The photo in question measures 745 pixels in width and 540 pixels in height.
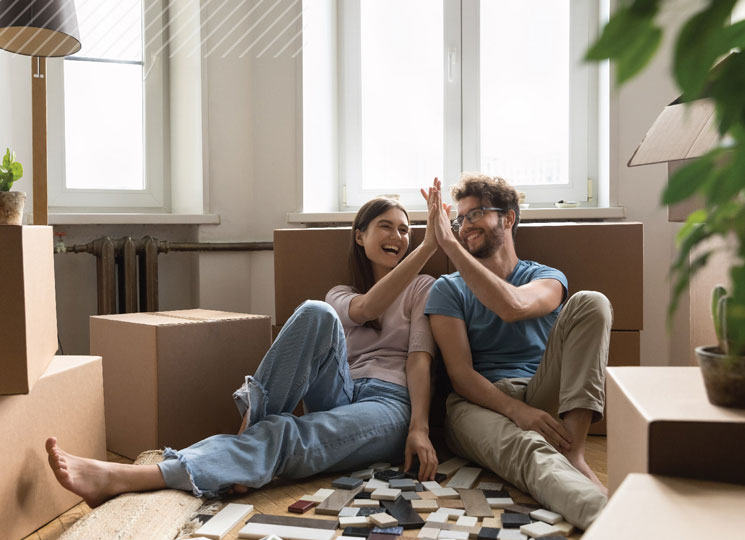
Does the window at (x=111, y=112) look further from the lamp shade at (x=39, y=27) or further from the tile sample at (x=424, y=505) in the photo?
the tile sample at (x=424, y=505)

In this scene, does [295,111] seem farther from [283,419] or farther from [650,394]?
[650,394]

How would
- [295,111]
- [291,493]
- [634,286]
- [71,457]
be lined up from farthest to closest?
1. [295,111]
2. [634,286]
3. [291,493]
4. [71,457]

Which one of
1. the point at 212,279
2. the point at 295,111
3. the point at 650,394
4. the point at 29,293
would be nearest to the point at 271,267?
the point at 212,279

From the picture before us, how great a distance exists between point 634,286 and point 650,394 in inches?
50.7

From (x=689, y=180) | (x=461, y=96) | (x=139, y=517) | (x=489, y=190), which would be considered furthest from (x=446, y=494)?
(x=461, y=96)

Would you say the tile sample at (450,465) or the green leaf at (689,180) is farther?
the tile sample at (450,465)

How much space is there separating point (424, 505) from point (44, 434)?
87cm

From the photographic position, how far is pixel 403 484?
1.73m

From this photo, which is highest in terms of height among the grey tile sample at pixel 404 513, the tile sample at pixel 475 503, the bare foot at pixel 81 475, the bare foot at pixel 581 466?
the bare foot at pixel 81 475

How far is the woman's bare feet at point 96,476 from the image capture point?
152 cm

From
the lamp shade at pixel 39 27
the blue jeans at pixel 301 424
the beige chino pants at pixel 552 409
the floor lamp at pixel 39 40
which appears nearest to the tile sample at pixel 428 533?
the beige chino pants at pixel 552 409

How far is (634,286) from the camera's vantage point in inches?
90.4

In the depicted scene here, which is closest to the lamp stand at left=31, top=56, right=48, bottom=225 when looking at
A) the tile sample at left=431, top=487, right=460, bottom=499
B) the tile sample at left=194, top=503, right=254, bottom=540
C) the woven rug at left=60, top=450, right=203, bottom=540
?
the woven rug at left=60, top=450, right=203, bottom=540

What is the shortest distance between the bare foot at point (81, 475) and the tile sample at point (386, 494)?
0.59m
